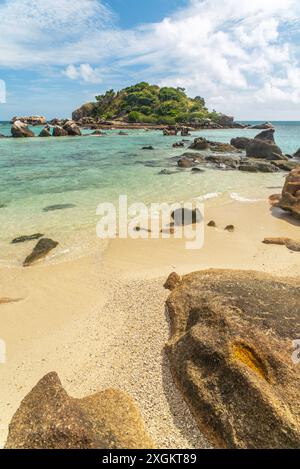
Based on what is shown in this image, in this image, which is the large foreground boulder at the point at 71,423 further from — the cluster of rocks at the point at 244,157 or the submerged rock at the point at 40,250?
the cluster of rocks at the point at 244,157

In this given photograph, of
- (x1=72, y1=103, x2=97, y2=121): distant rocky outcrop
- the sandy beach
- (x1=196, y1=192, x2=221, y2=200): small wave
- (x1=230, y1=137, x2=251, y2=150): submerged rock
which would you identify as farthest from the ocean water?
(x1=72, y1=103, x2=97, y2=121): distant rocky outcrop

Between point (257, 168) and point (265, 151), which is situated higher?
point (265, 151)

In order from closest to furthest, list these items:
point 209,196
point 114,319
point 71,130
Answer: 1. point 114,319
2. point 209,196
3. point 71,130

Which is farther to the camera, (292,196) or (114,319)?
(292,196)

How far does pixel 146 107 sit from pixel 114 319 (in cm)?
11749

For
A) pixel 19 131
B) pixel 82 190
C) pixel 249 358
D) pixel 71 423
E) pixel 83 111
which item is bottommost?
pixel 82 190

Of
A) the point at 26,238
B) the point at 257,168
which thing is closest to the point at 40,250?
the point at 26,238

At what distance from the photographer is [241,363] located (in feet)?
12.5

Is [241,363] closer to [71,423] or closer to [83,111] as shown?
[71,423]

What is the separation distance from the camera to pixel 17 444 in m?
3.18

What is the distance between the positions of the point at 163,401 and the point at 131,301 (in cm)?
285

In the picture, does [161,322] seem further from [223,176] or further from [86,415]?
[223,176]

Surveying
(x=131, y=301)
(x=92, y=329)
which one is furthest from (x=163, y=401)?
(x=131, y=301)

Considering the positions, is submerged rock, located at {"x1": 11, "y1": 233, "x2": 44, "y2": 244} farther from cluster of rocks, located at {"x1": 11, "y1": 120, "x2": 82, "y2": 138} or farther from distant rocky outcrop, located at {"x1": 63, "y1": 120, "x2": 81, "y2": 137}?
distant rocky outcrop, located at {"x1": 63, "y1": 120, "x2": 81, "y2": 137}
